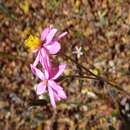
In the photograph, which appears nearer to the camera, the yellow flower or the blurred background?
the yellow flower

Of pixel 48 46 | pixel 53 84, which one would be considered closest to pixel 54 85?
pixel 53 84

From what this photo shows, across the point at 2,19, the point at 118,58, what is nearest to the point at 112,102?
the point at 118,58

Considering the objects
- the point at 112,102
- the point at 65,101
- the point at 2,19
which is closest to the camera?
the point at 112,102

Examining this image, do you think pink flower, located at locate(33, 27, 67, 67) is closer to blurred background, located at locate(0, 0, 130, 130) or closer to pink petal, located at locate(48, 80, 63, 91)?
pink petal, located at locate(48, 80, 63, 91)

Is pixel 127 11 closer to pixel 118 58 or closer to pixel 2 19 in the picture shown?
pixel 118 58

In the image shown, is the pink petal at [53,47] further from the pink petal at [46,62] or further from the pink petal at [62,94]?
the pink petal at [62,94]

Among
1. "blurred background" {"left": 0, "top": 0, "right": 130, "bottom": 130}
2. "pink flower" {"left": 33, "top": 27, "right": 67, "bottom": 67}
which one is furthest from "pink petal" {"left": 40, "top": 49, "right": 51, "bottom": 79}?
"blurred background" {"left": 0, "top": 0, "right": 130, "bottom": 130}
